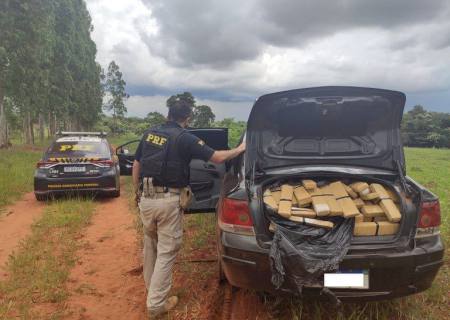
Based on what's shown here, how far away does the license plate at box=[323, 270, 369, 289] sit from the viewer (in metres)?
2.91

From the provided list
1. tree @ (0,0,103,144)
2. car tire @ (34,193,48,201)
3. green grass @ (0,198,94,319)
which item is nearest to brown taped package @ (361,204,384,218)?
green grass @ (0,198,94,319)

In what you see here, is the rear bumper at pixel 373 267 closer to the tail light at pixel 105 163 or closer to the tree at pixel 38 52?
the tail light at pixel 105 163

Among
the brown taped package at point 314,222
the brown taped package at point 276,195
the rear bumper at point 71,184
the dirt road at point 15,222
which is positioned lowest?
the dirt road at point 15,222

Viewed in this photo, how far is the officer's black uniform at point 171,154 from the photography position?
138 inches

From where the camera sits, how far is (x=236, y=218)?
3.08 m

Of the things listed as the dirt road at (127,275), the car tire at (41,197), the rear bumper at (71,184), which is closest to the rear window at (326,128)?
the dirt road at (127,275)

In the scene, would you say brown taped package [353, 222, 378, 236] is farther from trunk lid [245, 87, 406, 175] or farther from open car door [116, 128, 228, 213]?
open car door [116, 128, 228, 213]

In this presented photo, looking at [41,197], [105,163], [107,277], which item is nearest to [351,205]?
[107,277]

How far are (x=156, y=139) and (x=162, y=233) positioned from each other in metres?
0.86

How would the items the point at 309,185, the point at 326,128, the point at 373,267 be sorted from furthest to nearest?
the point at 326,128 → the point at 309,185 → the point at 373,267

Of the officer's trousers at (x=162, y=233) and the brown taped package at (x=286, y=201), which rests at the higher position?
the brown taped package at (x=286, y=201)

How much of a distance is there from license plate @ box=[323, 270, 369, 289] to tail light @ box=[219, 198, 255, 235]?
652 millimetres

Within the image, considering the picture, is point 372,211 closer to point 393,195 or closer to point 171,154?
point 393,195

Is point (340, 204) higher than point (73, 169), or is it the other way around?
point (340, 204)
